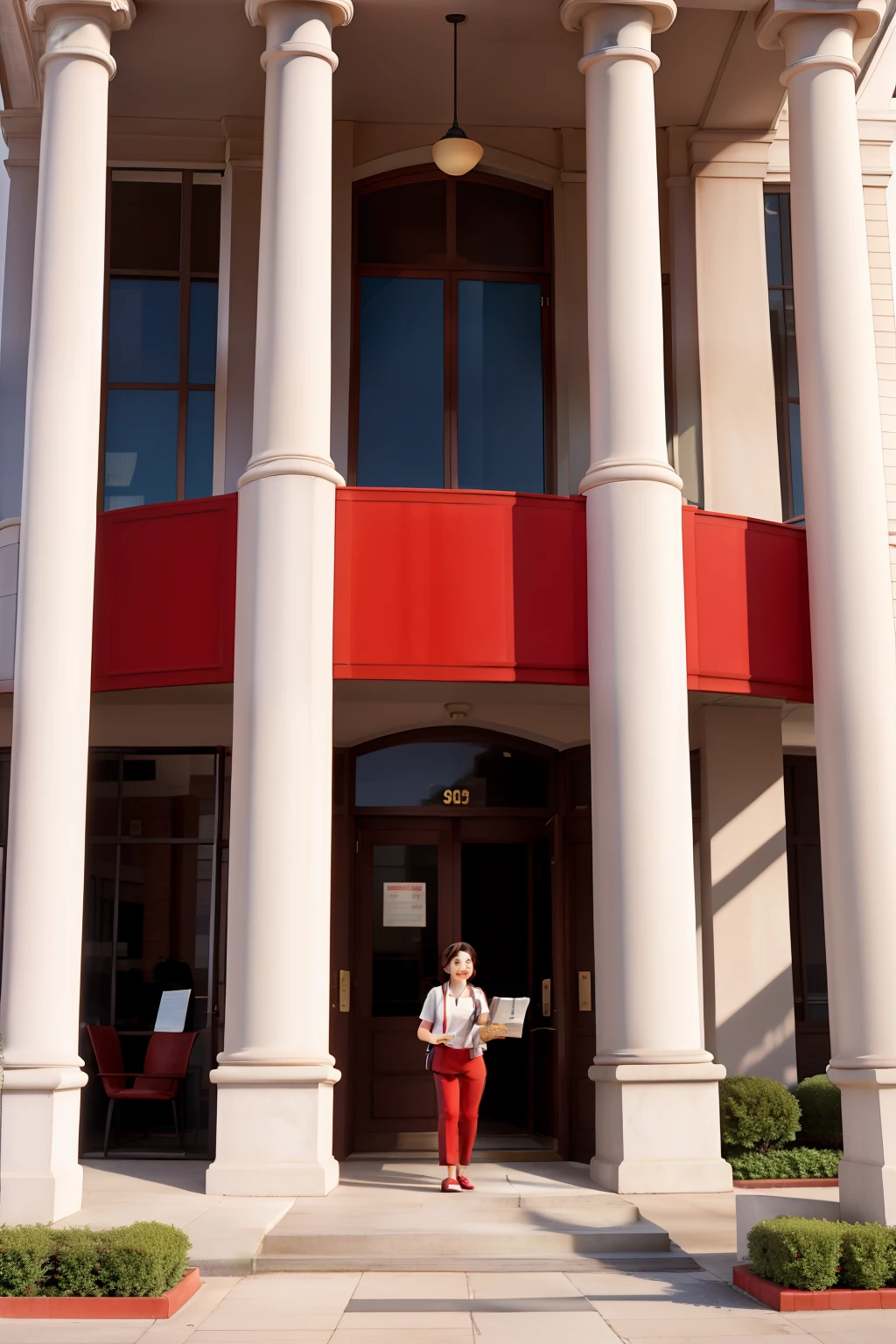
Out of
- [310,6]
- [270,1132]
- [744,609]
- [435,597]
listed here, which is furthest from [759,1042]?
[310,6]

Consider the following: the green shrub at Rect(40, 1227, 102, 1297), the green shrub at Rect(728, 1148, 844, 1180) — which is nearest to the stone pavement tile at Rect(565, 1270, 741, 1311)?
the green shrub at Rect(40, 1227, 102, 1297)

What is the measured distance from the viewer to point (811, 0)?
43.4 feet

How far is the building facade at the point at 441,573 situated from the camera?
37.4 feet

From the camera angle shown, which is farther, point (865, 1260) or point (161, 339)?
point (161, 339)

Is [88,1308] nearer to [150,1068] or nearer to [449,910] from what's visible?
[150,1068]

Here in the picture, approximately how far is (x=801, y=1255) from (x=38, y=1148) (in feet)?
18.3

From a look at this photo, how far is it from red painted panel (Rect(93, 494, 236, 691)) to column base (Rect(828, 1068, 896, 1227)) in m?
6.06

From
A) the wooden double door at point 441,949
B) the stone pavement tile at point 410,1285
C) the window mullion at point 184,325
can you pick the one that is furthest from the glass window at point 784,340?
the stone pavement tile at point 410,1285

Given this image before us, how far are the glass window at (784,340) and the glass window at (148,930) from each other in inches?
288

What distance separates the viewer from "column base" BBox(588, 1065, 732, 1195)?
11.0m

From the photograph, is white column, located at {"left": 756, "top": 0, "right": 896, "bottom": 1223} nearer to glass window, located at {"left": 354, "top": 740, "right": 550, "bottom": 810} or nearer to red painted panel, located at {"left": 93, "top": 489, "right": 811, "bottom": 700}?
red painted panel, located at {"left": 93, "top": 489, "right": 811, "bottom": 700}

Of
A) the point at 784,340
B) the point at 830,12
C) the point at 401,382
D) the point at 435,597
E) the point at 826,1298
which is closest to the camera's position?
the point at 826,1298

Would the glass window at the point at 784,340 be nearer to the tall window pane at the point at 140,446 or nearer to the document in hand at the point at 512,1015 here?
the tall window pane at the point at 140,446

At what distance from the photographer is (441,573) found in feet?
41.0
